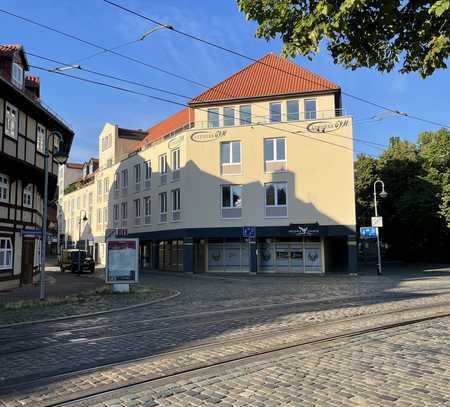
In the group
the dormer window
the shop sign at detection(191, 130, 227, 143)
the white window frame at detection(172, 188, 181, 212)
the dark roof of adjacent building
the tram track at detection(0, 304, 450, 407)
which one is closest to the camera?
the tram track at detection(0, 304, 450, 407)

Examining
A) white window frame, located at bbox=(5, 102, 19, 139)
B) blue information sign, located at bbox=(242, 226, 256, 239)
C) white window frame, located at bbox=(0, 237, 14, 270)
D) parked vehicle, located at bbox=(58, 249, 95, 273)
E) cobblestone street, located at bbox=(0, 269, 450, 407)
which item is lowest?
cobblestone street, located at bbox=(0, 269, 450, 407)

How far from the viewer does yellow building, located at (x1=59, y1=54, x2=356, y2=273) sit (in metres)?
35.8

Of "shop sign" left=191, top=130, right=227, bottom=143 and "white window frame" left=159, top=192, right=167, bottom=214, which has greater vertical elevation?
"shop sign" left=191, top=130, right=227, bottom=143

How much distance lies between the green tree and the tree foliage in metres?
37.9

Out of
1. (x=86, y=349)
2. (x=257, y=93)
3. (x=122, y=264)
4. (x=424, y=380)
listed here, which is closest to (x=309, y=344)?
(x=424, y=380)

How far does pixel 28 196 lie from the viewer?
2586 cm

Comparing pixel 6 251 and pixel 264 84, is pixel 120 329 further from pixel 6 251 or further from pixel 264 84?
pixel 264 84

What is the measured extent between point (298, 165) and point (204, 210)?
26.1 ft

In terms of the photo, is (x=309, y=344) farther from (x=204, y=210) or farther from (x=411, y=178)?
(x=411, y=178)

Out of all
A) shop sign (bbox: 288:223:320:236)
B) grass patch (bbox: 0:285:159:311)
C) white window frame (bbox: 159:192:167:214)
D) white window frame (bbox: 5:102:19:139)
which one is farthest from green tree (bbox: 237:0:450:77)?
white window frame (bbox: 159:192:167:214)

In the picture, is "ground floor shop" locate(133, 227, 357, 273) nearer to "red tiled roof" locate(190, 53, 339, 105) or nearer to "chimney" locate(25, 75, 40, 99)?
"red tiled roof" locate(190, 53, 339, 105)

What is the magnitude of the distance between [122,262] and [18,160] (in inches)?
255

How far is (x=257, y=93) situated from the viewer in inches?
1510

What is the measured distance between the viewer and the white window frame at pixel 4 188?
72.9 ft
